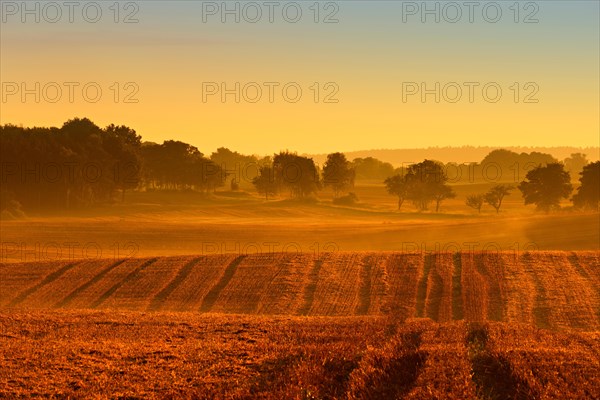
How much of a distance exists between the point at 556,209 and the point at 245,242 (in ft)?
211

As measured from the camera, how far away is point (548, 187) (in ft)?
364

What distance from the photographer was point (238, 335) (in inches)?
865

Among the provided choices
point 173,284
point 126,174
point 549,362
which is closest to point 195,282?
point 173,284

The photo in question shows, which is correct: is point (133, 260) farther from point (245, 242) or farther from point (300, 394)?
point (300, 394)

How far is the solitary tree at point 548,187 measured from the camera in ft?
363

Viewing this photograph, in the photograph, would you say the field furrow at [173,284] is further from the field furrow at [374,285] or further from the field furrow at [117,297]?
the field furrow at [374,285]

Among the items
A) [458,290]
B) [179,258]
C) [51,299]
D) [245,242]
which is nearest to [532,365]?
[458,290]

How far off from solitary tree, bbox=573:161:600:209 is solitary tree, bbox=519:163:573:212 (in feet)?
10.1

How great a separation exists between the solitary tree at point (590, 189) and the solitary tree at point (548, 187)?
121 inches

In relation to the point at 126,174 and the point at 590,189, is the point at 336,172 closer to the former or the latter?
the point at 126,174

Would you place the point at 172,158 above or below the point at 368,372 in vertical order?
above

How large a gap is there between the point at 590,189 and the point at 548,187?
6468 mm

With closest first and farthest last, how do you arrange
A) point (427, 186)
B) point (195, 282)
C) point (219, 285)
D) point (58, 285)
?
point (219, 285), point (58, 285), point (195, 282), point (427, 186)

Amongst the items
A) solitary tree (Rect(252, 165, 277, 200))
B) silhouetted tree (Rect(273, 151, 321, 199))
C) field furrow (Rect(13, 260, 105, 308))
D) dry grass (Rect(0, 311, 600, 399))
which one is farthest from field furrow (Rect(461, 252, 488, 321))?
solitary tree (Rect(252, 165, 277, 200))
